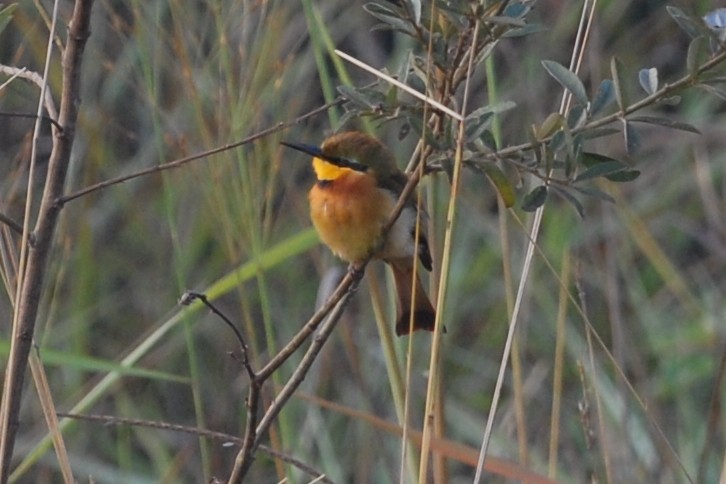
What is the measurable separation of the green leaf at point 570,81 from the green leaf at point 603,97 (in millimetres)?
18

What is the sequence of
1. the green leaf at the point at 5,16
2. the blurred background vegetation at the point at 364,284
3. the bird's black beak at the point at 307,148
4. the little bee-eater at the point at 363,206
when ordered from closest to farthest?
the green leaf at the point at 5,16, the bird's black beak at the point at 307,148, the little bee-eater at the point at 363,206, the blurred background vegetation at the point at 364,284

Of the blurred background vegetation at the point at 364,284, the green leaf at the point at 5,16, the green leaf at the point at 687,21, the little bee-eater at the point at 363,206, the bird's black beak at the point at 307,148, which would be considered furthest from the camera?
the blurred background vegetation at the point at 364,284

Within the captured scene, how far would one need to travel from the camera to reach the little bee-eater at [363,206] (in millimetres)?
1693

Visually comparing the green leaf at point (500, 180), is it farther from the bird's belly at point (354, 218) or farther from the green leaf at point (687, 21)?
the bird's belly at point (354, 218)

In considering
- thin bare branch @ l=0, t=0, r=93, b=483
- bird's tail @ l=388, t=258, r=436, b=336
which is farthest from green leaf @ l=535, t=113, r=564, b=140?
bird's tail @ l=388, t=258, r=436, b=336

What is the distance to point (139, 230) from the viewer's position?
9.88 ft

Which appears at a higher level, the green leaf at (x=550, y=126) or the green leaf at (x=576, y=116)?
the green leaf at (x=550, y=126)

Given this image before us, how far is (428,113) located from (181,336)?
5.99ft

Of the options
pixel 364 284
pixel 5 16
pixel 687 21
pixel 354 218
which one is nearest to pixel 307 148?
pixel 354 218

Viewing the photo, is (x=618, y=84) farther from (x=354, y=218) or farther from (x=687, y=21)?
(x=354, y=218)

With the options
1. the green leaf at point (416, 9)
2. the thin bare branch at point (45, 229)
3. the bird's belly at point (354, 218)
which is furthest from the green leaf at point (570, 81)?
the bird's belly at point (354, 218)

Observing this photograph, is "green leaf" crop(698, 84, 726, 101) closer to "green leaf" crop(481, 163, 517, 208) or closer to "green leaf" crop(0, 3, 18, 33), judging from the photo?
"green leaf" crop(481, 163, 517, 208)

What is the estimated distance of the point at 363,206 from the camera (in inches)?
68.4

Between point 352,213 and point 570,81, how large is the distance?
71 centimetres
